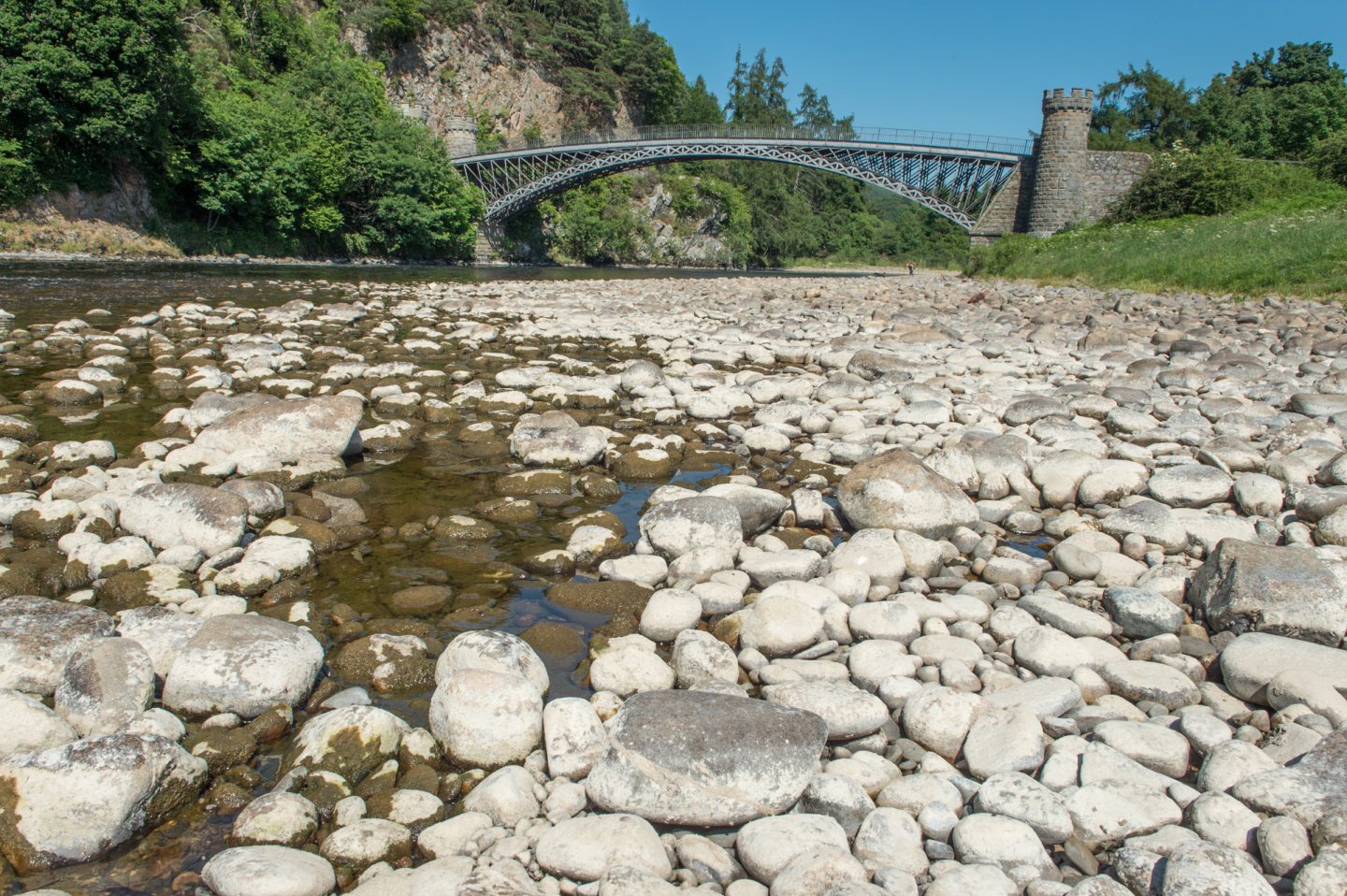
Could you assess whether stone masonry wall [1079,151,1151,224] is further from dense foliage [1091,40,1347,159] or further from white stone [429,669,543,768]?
white stone [429,669,543,768]

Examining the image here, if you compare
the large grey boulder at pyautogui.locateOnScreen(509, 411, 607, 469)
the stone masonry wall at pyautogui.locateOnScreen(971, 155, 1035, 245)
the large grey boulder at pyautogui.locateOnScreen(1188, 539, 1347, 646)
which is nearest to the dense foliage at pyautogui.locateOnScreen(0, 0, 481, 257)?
the stone masonry wall at pyautogui.locateOnScreen(971, 155, 1035, 245)

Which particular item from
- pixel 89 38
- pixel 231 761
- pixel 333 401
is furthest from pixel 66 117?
pixel 231 761

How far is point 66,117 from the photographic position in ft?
86.5

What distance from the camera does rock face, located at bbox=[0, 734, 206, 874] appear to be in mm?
2086

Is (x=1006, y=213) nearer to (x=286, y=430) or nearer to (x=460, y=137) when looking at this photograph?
(x=460, y=137)

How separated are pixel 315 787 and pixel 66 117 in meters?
33.0

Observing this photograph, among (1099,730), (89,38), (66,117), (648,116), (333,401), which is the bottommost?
(1099,730)

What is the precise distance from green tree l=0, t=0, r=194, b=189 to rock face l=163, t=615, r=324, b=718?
31.0 metres

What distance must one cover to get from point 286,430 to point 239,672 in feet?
9.25

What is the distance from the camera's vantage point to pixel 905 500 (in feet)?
14.1

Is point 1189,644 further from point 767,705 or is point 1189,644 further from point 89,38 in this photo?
point 89,38

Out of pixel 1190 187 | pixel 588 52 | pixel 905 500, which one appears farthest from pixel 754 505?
pixel 588 52

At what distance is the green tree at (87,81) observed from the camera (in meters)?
24.7

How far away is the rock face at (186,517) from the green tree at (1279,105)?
162 ft
